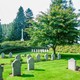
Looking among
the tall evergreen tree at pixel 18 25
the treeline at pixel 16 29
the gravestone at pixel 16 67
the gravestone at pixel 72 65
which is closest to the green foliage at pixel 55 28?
the gravestone at pixel 72 65

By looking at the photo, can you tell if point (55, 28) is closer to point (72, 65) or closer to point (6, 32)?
point (72, 65)

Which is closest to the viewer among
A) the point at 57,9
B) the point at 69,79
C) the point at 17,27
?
the point at 69,79

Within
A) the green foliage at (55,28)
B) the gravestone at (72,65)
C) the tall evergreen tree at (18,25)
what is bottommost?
the gravestone at (72,65)

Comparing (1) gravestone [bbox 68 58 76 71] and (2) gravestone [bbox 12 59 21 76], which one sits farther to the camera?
(1) gravestone [bbox 68 58 76 71]

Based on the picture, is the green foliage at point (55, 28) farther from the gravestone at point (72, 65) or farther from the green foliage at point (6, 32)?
the green foliage at point (6, 32)

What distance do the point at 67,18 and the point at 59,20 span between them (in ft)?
5.06

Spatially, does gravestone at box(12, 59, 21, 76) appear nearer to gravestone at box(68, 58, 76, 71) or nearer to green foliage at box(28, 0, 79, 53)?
gravestone at box(68, 58, 76, 71)

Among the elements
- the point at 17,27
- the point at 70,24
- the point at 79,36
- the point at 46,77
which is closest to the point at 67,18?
the point at 70,24

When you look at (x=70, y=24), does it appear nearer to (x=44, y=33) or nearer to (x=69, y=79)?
(x=44, y=33)

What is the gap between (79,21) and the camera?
39.2 metres

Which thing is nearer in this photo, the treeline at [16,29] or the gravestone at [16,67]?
the gravestone at [16,67]

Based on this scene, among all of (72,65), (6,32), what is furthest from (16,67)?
(6,32)

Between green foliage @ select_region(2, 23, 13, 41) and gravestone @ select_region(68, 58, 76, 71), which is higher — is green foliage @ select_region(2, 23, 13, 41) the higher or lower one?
the higher one

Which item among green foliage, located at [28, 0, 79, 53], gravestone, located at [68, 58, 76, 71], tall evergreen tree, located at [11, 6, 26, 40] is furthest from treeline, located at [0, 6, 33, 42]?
gravestone, located at [68, 58, 76, 71]
